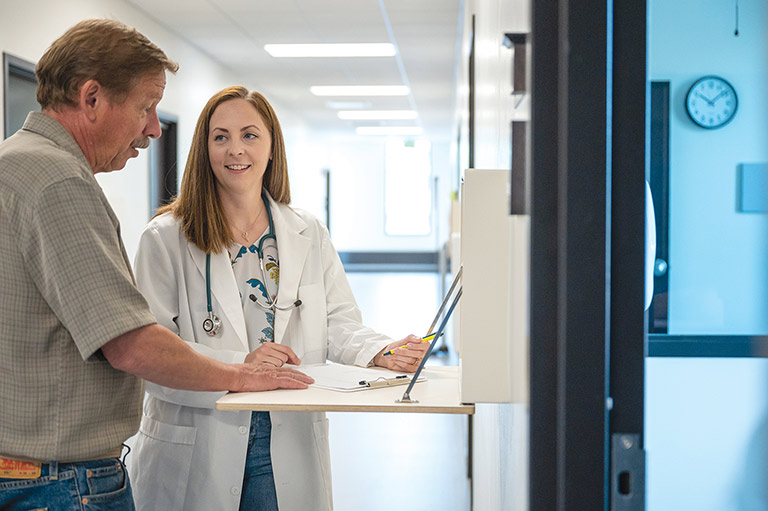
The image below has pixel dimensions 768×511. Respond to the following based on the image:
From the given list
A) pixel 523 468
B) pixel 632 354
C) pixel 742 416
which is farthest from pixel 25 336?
pixel 742 416

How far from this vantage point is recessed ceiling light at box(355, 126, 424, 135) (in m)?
13.3

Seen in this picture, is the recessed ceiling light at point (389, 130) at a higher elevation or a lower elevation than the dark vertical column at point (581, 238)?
higher

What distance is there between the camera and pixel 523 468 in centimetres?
111

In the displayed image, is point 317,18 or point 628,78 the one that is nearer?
point 628,78

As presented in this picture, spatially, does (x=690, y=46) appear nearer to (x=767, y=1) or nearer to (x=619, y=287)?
(x=767, y=1)

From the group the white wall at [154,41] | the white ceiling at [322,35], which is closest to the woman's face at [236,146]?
the white wall at [154,41]

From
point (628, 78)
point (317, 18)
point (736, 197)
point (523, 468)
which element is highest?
point (317, 18)

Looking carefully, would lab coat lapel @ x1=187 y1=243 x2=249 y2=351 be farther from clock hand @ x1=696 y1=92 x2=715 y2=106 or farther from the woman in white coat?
clock hand @ x1=696 y1=92 x2=715 y2=106

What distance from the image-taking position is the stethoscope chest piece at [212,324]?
172 centimetres

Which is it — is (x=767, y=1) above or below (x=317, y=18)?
below

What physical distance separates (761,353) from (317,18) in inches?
219

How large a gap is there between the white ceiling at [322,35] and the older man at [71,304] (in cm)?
445

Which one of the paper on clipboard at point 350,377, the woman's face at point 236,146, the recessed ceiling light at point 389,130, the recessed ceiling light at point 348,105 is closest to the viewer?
the paper on clipboard at point 350,377

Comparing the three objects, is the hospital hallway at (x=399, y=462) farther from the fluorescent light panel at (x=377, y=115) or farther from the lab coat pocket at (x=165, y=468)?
the fluorescent light panel at (x=377, y=115)
